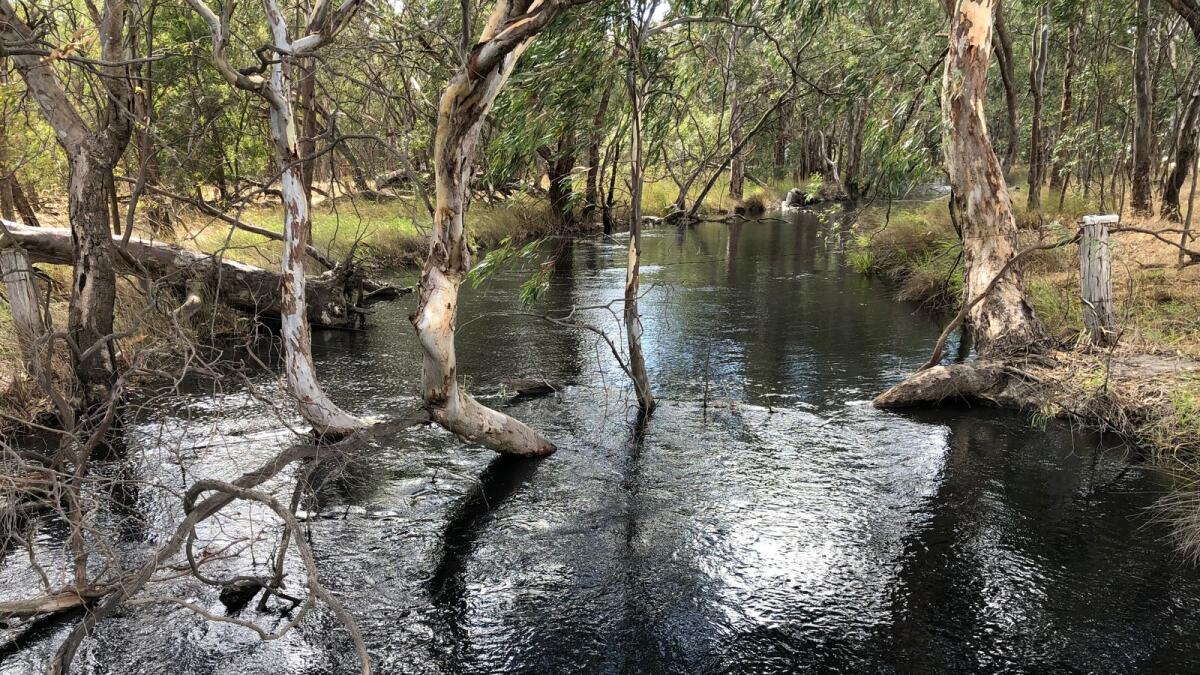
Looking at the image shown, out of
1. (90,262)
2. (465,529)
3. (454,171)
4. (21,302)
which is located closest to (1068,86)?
(454,171)

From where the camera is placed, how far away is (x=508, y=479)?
708 centimetres

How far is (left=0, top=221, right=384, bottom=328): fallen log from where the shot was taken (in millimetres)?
8992

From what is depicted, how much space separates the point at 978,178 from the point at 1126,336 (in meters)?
2.55

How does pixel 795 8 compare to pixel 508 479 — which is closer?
pixel 508 479

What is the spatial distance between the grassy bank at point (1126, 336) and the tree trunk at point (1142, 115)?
1.70ft

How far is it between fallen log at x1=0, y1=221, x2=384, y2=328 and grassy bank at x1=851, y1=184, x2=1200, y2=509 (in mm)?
8383

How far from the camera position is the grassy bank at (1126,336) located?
278 inches

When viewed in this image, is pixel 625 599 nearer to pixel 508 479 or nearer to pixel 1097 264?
pixel 508 479

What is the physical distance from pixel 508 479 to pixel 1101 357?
6.17m

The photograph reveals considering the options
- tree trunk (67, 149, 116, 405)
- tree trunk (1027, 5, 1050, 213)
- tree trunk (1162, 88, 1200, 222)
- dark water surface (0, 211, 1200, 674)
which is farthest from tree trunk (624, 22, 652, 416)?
tree trunk (1162, 88, 1200, 222)

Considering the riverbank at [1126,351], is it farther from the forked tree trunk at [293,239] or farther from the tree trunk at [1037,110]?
the forked tree trunk at [293,239]

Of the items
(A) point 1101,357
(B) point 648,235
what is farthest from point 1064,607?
(B) point 648,235

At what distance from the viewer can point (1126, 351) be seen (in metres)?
8.24

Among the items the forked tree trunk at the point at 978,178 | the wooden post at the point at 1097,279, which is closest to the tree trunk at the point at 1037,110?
the forked tree trunk at the point at 978,178
